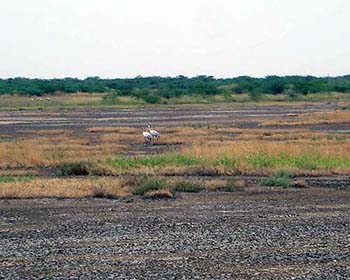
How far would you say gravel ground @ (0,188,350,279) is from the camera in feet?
46.1

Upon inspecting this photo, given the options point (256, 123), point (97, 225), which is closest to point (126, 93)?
point (256, 123)

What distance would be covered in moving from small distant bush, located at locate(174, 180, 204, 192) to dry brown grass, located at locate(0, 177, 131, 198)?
152cm

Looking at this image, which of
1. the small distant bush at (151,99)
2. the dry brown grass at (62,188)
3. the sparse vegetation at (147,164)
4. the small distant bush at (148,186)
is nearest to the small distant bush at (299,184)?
the sparse vegetation at (147,164)

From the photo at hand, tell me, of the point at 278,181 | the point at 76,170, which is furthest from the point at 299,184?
the point at 76,170

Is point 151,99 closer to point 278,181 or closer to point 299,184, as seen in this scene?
point 278,181

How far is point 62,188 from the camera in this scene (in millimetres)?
24953

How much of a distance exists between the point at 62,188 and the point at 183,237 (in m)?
8.44

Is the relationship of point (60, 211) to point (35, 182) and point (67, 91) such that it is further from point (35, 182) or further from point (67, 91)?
Answer: point (67, 91)

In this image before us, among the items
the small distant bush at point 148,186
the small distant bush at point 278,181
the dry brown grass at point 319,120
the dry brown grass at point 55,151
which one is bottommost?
the dry brown grass at point 319,120

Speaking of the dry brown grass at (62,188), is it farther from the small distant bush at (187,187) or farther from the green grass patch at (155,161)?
the green grass patch at (155,161)

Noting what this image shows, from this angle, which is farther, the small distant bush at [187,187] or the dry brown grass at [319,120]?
the dry brown grass at [319,120]

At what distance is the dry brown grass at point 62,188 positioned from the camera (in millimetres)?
24062

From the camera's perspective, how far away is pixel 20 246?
54.3ft

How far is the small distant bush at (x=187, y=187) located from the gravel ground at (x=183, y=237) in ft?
2.39
